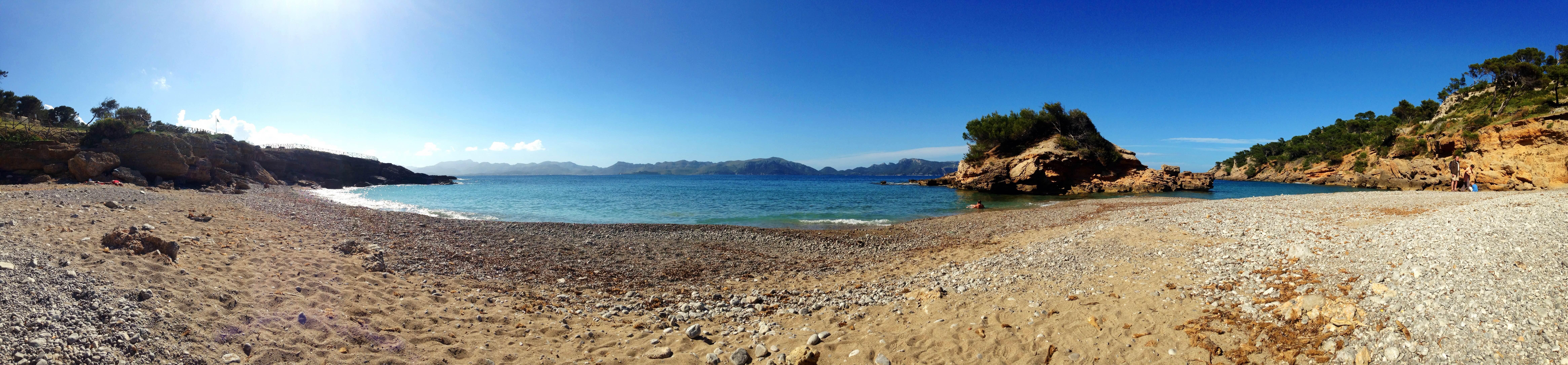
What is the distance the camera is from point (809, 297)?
23.9ft

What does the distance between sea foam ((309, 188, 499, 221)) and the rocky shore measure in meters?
10.3

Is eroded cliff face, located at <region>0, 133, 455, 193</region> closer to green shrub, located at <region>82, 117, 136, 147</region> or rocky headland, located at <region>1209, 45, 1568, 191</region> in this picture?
green shrub, located at <region>82, 117, 136, 147</region>

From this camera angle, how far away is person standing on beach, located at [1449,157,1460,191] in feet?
76.9

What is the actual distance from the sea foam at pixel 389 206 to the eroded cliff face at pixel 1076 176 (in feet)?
127

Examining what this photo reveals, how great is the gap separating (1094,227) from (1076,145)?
3638 cm

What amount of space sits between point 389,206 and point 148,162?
12924mm

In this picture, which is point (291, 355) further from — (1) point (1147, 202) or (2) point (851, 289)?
(1) point (1147, 202)

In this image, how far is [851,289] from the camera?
7.65 m

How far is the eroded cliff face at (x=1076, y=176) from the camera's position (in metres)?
40.3

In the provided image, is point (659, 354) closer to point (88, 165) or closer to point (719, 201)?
point (719, 201)

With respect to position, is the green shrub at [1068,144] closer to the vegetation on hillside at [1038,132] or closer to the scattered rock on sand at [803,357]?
the vegetation on hillside at [1038,132]

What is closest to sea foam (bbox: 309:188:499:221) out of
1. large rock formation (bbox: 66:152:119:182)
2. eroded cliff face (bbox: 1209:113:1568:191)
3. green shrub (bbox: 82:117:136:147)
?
large rock formation (bbox: 66:152:119:182)

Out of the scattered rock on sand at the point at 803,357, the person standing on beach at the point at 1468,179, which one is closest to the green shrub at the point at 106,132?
the scattered rock on sand at the point at 803,357

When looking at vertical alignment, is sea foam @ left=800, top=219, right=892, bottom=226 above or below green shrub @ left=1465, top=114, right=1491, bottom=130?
below
